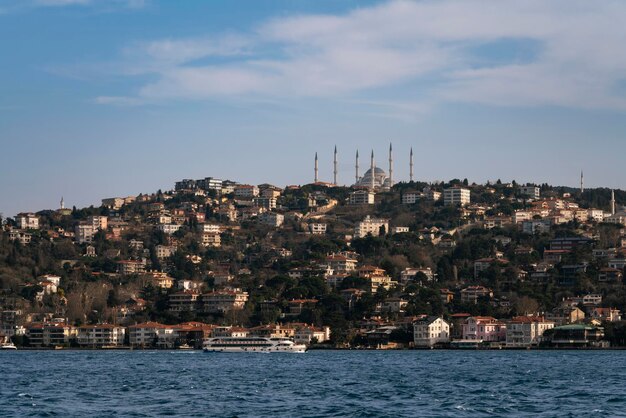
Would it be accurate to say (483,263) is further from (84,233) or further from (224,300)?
(84,233)

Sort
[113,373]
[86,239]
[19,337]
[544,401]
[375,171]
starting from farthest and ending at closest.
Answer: [375,171]
[86,239]
[19,337]
[113,373]
[544,401]

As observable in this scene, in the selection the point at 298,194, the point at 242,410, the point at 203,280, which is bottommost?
the point at 242,410

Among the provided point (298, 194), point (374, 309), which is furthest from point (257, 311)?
point (298, 194)

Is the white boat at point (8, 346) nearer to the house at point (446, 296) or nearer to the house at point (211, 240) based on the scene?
the house at point (446, 296)

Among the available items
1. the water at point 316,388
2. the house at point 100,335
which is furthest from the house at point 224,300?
the water at point 316,388

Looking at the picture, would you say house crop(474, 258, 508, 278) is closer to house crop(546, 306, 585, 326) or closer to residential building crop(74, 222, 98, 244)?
house crop(546, 306, 585, 326)

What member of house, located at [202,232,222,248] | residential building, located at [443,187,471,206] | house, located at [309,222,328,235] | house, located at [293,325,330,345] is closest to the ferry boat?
house, located at [293,325,330,345]

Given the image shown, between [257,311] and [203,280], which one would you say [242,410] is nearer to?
[257,311]
